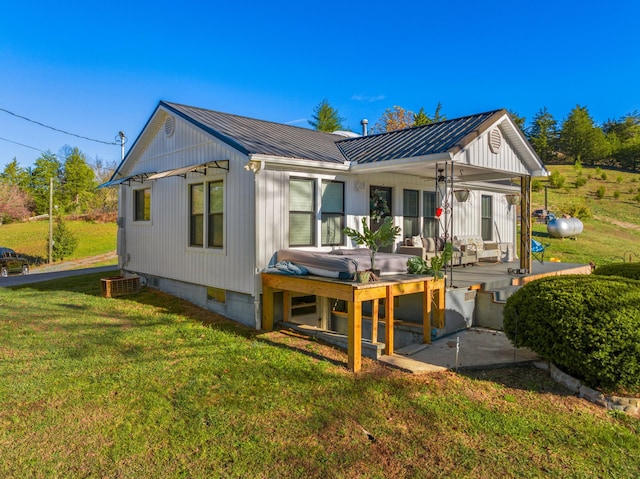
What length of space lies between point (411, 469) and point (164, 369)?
3.39m

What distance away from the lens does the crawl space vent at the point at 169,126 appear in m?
9.42

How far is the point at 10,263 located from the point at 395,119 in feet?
85.2

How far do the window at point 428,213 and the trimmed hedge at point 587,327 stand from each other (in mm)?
5104

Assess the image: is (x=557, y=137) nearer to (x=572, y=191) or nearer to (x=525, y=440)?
(x=572, y=191)

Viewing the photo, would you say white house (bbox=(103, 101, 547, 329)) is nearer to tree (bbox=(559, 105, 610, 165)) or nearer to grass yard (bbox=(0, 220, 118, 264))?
grass yard (bbox=(0, 220, 118, 264))

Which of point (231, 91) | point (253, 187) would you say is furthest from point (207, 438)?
point (231, 91)

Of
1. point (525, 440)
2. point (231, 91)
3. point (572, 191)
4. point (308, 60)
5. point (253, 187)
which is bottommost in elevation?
point (525, 440)

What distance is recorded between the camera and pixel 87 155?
46.5m

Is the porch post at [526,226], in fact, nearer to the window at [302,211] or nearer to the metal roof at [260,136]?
the metal roof at [260,136]

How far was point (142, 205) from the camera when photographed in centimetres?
1115

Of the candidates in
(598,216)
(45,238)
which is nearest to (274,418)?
(598,216)

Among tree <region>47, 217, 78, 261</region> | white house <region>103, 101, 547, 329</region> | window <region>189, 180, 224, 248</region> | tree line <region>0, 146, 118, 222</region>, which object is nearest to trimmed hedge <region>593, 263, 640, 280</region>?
white house <region>103, 101, 547, 329</region>

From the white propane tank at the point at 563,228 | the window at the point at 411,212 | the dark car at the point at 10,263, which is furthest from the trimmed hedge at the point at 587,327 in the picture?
the dark car at the point at 10,263

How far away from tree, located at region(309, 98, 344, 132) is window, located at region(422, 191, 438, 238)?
23.7m
